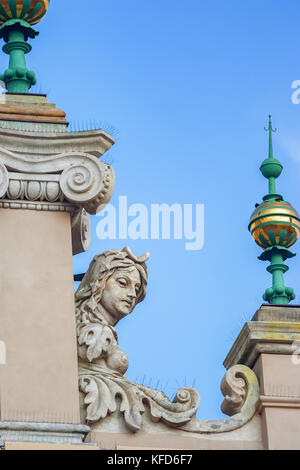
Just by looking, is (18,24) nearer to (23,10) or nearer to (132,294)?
(23,10)

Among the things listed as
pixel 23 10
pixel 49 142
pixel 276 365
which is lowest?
Result: pixel 276 365

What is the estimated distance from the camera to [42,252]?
24438mm

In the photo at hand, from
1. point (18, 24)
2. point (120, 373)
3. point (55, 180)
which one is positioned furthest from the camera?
point (18, 24)

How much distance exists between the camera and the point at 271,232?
28328 mm

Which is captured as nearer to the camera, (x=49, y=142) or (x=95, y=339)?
(x=95, y=339)

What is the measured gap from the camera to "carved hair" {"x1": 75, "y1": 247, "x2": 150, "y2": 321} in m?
24.7

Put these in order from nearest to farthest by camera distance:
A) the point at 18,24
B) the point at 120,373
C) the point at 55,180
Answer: the point at 120,373 → the point at 55,180 → the point at 18,24

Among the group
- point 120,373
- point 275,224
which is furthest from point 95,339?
point 275,224

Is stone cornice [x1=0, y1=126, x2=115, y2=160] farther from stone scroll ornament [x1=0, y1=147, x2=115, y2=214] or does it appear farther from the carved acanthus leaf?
the carved acanthus leaf

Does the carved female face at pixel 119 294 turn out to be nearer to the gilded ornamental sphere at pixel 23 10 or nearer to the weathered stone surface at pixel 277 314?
the weathered stone surface at pixel 277 314

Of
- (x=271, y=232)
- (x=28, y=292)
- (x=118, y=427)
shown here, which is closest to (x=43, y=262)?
(x=28, y=292)

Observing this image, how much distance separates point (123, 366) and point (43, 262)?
1.43 m

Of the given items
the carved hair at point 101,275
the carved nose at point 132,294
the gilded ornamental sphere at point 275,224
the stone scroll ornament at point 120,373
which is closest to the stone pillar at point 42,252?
the stone scroll ornament at point 120,373

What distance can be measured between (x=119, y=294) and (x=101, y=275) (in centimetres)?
30
